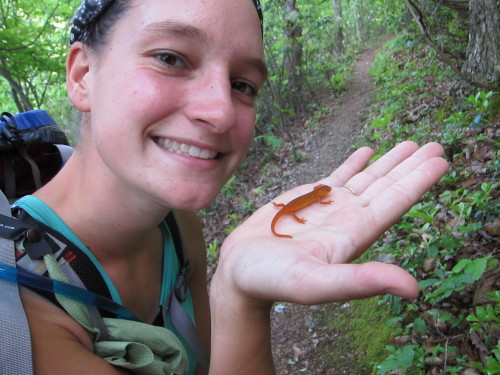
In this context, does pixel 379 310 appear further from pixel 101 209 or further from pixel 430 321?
pixel 101 209

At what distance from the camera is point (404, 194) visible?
5.25 ft

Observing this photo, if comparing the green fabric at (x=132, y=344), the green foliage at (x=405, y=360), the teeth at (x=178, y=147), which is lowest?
the green foliage at (x=405, y=360)

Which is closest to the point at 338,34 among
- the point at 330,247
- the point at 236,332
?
the point at 330,247

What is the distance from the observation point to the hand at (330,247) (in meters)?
1.00

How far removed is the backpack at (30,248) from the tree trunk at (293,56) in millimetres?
9454

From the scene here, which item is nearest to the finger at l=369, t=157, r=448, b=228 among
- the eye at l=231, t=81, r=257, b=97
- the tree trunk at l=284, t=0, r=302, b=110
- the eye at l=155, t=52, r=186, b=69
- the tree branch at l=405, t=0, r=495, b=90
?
the eye at l=231, t=81, r=257, b=97

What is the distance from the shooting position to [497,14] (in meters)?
4.70

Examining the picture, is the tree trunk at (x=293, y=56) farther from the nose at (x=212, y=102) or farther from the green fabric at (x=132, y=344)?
the green fabric at (x=132, y=344)

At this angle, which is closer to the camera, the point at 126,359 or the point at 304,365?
the point at 126,359

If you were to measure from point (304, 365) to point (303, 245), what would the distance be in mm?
2715

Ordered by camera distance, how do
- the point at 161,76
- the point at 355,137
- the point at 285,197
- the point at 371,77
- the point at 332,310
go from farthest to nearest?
the point at 371,77
the point at 355,137
the point at 332,310
the point at 285,197
the point at 161,76

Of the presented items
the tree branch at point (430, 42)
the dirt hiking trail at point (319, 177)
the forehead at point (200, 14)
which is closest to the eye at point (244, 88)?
the forehead at point (200, 14)

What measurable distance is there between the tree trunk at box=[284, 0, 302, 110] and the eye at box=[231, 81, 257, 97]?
945 centimetres

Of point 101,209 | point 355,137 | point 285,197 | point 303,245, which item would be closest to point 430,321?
point 285,197
